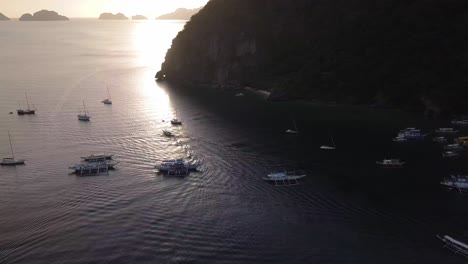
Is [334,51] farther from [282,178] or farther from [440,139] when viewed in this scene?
[282,178]

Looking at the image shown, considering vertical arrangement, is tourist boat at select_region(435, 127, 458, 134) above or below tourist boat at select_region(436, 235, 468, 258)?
above

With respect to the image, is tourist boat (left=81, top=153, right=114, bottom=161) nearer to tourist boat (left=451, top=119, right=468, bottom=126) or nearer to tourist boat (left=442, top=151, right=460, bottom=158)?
tourist boat (left=442, top=151, right=460, bottom=158)

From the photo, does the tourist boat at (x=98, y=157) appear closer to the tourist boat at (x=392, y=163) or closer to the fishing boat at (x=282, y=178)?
the fishing boat at (x=282, y=178)

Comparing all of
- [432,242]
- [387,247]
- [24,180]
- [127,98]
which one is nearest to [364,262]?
[387,247]

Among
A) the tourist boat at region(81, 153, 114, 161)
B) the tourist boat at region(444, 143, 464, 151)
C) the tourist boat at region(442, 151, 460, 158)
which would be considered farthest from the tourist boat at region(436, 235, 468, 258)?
the tourist boat at region(81, 153, 114, 161)

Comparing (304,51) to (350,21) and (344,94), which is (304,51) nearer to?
(350,21)

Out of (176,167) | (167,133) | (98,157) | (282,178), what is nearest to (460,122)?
(282,178)
